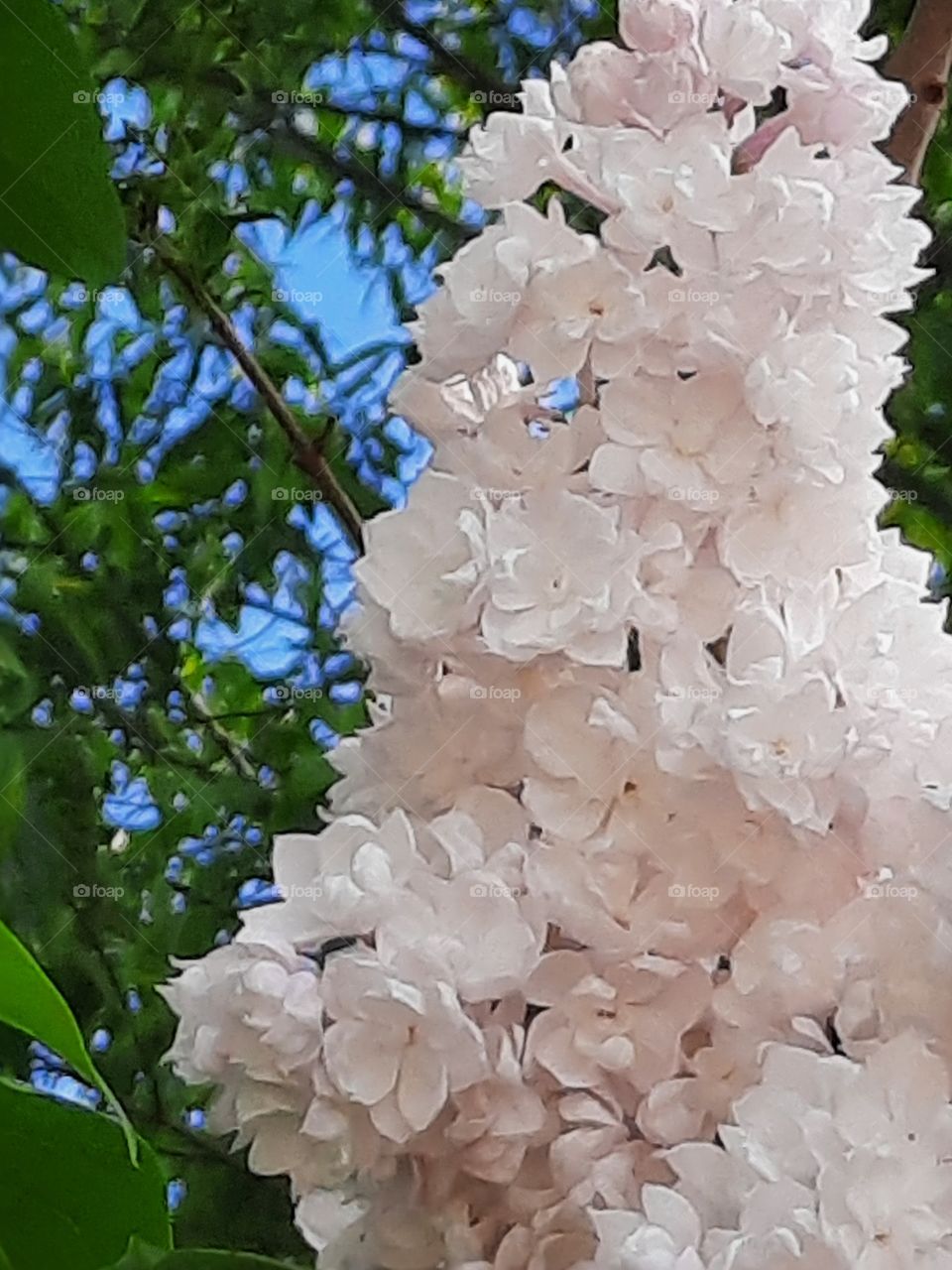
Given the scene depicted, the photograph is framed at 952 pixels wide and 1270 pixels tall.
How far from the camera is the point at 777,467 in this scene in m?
0.39

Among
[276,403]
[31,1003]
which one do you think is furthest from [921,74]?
[31,1003]

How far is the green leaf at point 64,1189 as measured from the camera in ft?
0.93

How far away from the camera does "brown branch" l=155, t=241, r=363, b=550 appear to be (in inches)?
29.8

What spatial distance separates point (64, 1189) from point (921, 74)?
0.52 metres

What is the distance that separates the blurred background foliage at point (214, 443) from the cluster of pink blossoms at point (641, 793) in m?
0.36

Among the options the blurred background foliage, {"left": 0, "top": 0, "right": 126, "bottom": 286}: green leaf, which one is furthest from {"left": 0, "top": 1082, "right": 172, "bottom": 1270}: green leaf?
the blurred background foliage

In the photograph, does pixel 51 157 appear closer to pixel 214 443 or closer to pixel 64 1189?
pixel 64 1189

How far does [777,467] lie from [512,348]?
0.07m

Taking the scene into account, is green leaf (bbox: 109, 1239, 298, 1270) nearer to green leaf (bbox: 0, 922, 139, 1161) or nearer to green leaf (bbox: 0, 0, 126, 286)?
green leaf (bbox: 0, 922, 139, 1161)

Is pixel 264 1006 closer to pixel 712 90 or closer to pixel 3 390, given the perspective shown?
pixel 712 90

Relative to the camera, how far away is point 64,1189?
0.30 meters

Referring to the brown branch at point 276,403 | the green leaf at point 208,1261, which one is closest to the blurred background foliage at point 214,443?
the brown branch at point 276,403

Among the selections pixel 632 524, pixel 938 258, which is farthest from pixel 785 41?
pixel 938 258

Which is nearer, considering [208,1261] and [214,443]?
[208,1261]
